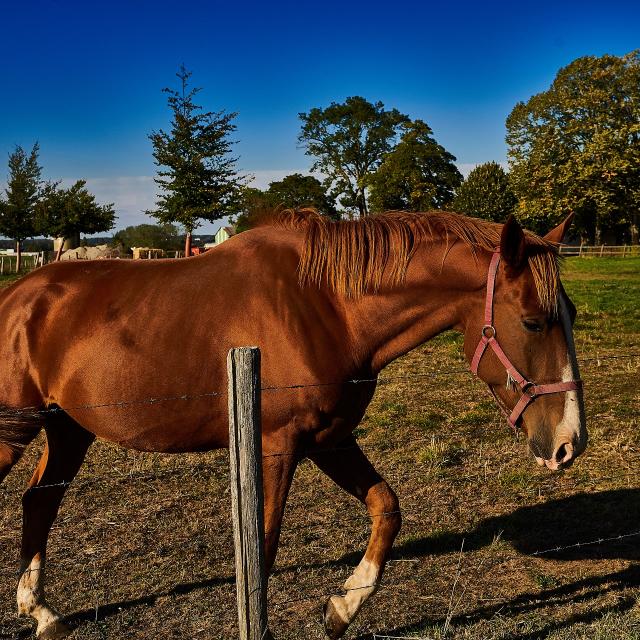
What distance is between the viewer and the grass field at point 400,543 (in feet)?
12.7

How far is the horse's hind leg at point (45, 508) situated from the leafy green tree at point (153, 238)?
146 ft

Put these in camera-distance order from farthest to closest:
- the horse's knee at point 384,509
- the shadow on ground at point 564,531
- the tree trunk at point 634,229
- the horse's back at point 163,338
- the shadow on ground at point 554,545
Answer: the tree trunk at point 634,229 < the shadow on ground at point 564,531 < the shadow on ground at point 554,545 < the horse's knee at point 384,509 < the horse's back at point 163,338

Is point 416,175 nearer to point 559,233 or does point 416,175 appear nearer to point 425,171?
point 425,171

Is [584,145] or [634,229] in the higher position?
[584,145]

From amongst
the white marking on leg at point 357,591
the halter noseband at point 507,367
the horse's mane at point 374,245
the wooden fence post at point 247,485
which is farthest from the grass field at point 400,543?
the horse's mane at point 374,245

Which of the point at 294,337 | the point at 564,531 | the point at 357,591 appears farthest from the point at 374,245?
the point at 564,531

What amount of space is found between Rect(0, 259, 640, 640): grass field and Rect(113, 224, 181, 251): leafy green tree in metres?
43.0

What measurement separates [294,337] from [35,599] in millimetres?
2174

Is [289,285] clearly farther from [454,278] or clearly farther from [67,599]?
[67,599]

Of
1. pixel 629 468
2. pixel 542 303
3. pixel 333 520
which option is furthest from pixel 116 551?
pixel 629 468

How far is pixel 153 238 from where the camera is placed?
184ft

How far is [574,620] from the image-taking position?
378 cm

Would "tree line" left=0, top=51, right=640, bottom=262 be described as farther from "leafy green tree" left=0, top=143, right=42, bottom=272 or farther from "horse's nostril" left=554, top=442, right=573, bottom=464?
"horse's nostril" left=554, top=442, right=573, bottom=464

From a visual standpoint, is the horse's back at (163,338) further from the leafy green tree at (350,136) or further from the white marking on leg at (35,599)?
the leafy green tree at (350,136)
